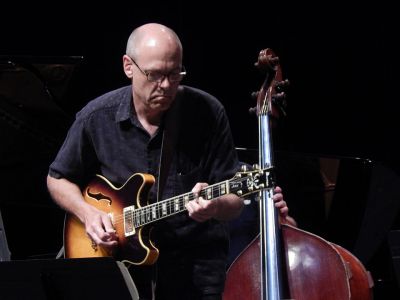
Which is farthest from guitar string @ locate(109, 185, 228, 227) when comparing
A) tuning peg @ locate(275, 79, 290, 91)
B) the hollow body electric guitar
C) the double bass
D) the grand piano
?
the grand piano

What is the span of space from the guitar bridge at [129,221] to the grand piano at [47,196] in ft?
2.77

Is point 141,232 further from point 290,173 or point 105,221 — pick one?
point 290,173

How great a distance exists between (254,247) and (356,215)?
1330 millimetres

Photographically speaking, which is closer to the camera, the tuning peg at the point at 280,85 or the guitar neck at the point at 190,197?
the guitar neck at the point at 190,197

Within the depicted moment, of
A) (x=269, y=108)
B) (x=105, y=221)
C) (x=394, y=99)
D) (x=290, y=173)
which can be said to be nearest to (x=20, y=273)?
(x=105, y=221)

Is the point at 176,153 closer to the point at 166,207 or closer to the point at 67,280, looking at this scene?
the point at 166,207

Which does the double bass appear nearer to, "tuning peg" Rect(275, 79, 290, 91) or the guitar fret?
"tuning peg" Rect(275, 79, 290, 91)

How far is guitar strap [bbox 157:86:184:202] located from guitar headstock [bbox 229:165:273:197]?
0.36m

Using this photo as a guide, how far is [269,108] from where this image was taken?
324 cm

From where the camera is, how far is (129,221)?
3.37 meters

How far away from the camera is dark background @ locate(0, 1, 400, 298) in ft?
15.9

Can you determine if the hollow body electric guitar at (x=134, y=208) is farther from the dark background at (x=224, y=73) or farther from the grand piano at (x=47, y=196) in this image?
the dark background at (x=224, y=73)

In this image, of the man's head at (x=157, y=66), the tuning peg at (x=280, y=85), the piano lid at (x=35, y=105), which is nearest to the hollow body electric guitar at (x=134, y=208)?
the man's head at (x=157, y=66)

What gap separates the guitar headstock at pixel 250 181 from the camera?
9.79ft
